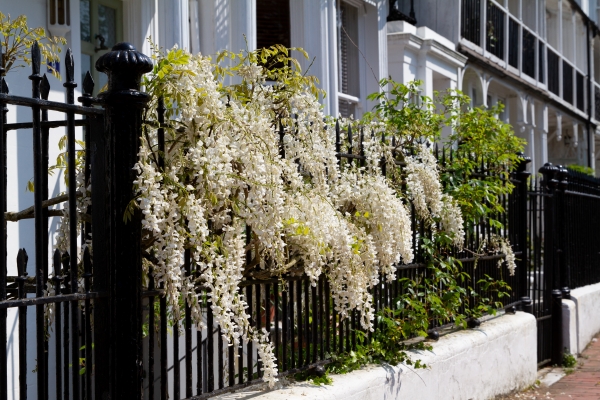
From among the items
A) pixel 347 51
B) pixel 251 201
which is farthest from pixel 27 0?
pixel 347 51

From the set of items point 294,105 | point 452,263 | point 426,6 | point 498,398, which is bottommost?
point 498,398

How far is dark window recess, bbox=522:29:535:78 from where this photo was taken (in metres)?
20.5

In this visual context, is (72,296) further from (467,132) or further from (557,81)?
(557,81)

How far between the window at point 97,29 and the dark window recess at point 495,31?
34.1 ft

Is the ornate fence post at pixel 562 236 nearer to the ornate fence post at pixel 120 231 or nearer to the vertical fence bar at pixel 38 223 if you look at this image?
the ornate fence post at pixel 120 231

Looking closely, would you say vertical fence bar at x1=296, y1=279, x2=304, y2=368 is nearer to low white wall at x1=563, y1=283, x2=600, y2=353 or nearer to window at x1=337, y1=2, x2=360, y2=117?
low white wall at x1=563, y1=283, x2=600, y2=353

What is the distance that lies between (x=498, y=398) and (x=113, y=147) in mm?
5298

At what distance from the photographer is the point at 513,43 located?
19.4 m

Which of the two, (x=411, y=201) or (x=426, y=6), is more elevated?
(x=426, y=6)

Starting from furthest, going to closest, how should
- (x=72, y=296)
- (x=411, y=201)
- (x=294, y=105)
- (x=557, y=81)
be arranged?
(x=557, y=81), (x=411, y=201), (x=294, y=105), (x=72, y=296)

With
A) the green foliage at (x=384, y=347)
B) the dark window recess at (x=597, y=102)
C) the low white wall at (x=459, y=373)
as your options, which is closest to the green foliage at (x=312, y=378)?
the low white wall at (x=459, y=373)

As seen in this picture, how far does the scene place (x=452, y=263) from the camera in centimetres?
739

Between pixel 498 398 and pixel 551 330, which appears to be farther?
pixel 551 330

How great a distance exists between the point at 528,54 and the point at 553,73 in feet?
8.91
